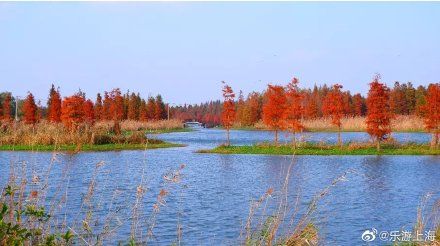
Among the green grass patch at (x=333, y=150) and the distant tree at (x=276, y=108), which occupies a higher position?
the distant tree at (x=276, y=108)

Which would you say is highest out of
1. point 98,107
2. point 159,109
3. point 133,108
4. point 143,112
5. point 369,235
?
point 98,107

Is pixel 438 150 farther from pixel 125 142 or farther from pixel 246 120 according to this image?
pixel 246 120

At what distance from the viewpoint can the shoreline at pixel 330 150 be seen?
3041 cm

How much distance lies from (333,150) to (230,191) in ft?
55.3

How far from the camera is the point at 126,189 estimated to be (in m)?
15.4

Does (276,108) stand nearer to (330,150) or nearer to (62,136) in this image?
(330,150)

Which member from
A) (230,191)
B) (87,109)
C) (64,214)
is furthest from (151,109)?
(64,214)

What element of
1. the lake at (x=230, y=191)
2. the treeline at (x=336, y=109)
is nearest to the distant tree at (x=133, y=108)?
the treeline at (x=336, y=109)

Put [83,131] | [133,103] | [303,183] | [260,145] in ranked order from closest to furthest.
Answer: [303,183] < [260,145] < [83,131] < [133,103]

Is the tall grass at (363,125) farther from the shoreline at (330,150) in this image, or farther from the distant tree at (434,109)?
the shoreline at (330,150)

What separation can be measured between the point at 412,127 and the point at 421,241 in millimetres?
47976

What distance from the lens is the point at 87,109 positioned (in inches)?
2269

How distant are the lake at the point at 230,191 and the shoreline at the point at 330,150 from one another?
247 centimetres

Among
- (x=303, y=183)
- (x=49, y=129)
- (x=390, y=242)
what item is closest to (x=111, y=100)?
(x=49, y=129)
